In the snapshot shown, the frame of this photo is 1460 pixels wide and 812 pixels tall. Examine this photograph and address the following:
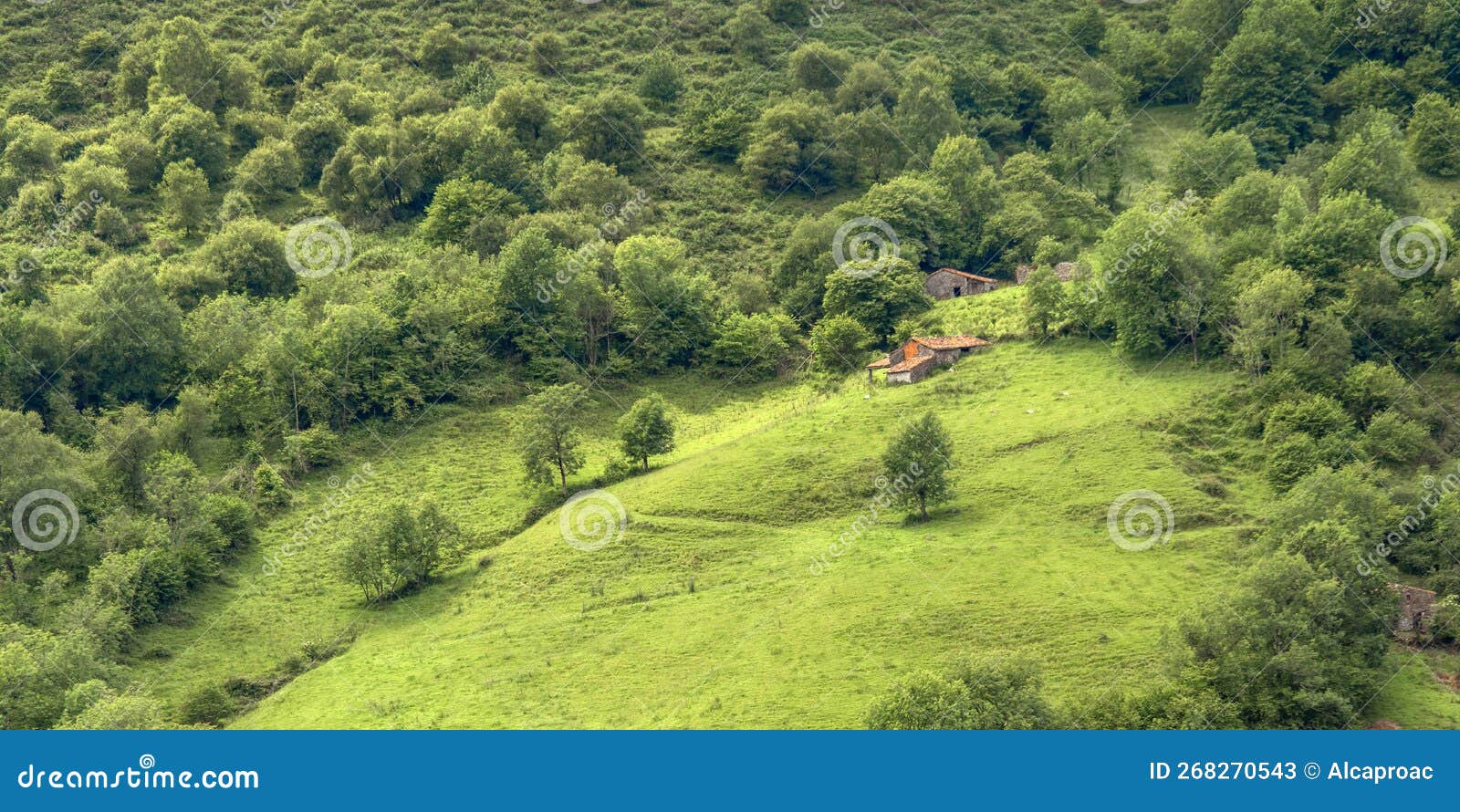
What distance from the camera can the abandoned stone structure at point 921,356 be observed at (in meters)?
80.0

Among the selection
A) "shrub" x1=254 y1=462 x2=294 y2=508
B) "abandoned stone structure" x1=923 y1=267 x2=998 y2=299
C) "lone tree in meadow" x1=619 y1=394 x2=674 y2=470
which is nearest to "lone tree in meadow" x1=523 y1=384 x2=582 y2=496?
"lone tree in meadow" x1=619 y1=394 x2=674 y2=470

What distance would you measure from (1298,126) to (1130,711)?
73020 millimetres

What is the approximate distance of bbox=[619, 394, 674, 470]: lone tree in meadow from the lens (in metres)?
75.0

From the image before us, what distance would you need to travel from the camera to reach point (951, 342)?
81938 millimetres

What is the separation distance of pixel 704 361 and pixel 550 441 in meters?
17.3

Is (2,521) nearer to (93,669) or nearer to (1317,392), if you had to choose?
(93,669)

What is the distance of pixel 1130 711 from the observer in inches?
2031

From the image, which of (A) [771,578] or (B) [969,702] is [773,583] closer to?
(A) [771,578]

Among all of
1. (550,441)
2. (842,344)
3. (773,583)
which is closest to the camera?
(773,583)

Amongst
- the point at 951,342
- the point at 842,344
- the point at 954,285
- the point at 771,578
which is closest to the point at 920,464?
the point at 771,578

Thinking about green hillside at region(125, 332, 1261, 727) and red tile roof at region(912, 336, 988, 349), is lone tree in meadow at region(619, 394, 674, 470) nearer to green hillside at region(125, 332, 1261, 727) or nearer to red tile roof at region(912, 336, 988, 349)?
green hillside at region(125, 332, 1261, 727)

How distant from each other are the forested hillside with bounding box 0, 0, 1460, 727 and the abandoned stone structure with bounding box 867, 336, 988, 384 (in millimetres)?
1404

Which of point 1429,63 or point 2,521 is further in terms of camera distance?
point 1429,63

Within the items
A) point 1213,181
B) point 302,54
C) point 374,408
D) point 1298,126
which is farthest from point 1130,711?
point 302,54
